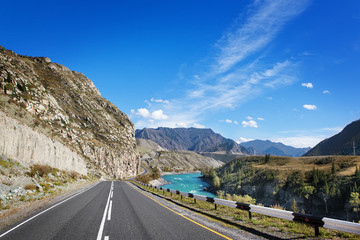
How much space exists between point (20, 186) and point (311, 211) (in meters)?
85.0

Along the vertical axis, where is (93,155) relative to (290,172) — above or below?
above

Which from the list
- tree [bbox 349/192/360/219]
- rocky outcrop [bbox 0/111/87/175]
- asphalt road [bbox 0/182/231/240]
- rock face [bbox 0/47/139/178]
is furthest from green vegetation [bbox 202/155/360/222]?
asphalt road [bbox 0/182/231/240]

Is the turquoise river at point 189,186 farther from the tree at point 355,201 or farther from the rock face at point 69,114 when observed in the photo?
the tree at point 355,201

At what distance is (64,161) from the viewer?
38594mm

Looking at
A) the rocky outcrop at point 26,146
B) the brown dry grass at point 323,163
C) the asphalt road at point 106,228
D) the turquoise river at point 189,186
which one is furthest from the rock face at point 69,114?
the brown dry grass at point 323,163

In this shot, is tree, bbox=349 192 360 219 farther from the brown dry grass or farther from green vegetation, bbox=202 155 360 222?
the brown dry grass

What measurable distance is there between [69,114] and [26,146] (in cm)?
5718

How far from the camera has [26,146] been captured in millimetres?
25172

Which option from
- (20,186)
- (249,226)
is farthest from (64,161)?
(249,226)

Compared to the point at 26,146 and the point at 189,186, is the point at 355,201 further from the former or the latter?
the point at 26,146

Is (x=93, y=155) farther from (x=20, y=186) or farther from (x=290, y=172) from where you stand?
(x=290, y=172)

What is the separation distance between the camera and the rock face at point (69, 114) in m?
42.4

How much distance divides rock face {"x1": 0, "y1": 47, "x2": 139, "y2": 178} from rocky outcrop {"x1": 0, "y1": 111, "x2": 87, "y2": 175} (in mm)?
4191

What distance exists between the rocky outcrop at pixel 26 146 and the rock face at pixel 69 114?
4191 millimetres
